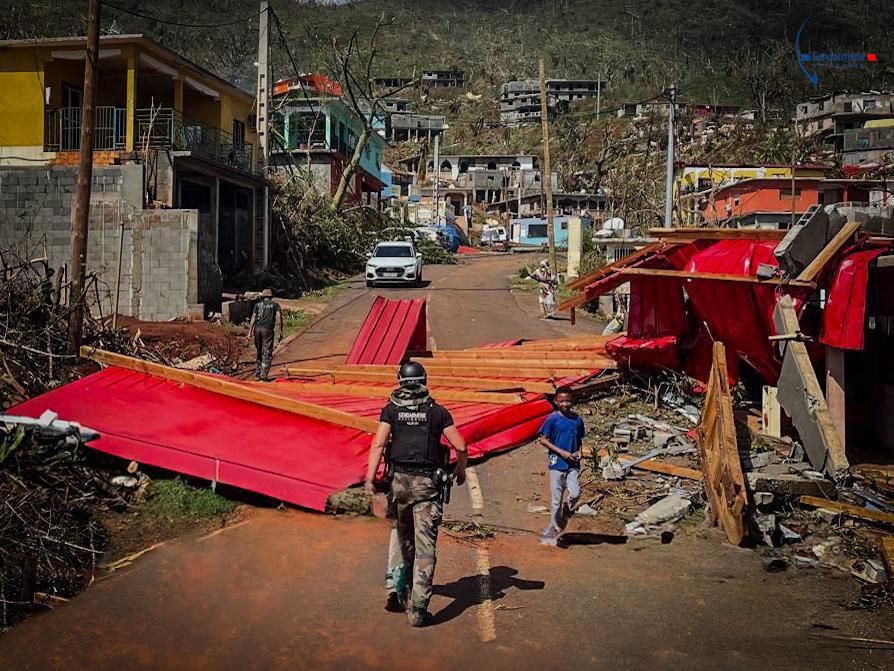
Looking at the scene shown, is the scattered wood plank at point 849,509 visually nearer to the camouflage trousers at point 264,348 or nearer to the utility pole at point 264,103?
the camouflage trousers at point 264,348

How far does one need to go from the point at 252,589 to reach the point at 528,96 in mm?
119084

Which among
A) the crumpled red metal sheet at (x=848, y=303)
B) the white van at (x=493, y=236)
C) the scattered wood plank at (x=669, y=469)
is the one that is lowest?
the scattered wood plank at (x=669, y=469)

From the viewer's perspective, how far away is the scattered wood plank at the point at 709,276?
418 inches

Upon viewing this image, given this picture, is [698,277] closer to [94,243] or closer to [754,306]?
[754,306]

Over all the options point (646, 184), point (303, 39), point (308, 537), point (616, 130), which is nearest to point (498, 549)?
point (308, 537)

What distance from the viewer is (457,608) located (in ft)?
21.1

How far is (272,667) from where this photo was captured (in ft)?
18.0

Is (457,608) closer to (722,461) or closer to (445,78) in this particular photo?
(722,461)

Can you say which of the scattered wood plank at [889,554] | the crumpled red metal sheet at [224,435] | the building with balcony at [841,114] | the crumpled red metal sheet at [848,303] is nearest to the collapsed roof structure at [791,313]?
the crumpled red metal sheet at [848,303]

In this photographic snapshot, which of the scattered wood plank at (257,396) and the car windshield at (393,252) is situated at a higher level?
the car windshield at (393,252)

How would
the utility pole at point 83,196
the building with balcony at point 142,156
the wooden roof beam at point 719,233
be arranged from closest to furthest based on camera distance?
the wooden roof beam at point 719,233, the utility pole at point 83,196, the building with balcony at point 142,156

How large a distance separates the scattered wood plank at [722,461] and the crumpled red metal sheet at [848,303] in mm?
1475

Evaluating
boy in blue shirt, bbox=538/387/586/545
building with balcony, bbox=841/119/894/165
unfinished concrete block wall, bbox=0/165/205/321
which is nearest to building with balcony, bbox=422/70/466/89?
building with balcony, bbox=841/119/894/165

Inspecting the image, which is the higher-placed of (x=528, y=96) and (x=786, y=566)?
(x=528, y=96)
